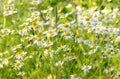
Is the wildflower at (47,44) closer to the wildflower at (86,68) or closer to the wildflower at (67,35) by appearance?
the wildflower at (67,35)

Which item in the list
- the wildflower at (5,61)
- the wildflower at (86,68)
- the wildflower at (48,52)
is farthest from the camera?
the wildflower at (5,61)

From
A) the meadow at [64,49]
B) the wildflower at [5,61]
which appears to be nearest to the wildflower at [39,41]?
the meadow at [64,49]

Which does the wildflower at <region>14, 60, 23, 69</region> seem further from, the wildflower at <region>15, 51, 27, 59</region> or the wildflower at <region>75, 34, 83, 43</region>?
the wildflower at <region>75, 34, 83, 43</region>

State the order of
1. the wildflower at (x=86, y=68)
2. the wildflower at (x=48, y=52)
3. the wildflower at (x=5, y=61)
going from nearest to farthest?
the wildflower at (x=86, y=68) < the wildflower at (x=48, y=52) < the wildflower at (x=5, y=61)

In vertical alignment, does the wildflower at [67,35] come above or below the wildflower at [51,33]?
below

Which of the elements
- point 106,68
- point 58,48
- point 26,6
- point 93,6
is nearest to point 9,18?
point 26,6

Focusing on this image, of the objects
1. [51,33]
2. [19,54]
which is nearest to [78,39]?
[51,33]

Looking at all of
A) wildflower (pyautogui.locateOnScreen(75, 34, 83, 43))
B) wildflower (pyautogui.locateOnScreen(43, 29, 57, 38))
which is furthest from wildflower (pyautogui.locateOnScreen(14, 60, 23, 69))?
wildflower (pyautogui.locateOnScreen(75, 34, 83, 43))

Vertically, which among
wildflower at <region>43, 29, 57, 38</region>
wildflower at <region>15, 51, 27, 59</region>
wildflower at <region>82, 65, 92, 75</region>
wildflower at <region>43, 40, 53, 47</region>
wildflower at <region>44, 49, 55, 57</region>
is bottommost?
wildflower at <region>82, 65, 92, 75</region>
